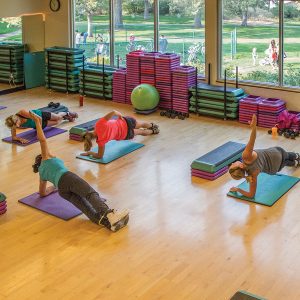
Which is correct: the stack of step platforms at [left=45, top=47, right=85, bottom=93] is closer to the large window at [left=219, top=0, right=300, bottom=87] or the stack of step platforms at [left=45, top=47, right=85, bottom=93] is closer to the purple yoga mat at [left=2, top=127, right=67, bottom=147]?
the purple yoga mat at [left=2, top=127, right=67, bottom=147]

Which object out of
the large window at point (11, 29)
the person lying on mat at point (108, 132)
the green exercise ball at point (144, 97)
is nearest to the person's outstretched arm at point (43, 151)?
the person lying on mat at point (108, 132)

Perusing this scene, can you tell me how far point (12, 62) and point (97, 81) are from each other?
7.55 ft

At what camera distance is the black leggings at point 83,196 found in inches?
223

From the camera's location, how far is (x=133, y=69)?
10797mm

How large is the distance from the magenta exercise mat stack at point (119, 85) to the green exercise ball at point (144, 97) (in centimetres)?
89

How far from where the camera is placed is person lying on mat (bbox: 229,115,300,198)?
6125mm

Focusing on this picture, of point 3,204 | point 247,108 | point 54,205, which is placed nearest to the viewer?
point 3,204

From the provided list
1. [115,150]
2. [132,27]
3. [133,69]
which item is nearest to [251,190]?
[115,150]

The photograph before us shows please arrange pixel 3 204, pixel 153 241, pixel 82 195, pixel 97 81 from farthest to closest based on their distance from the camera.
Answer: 1. pixel 97 81
2. pixel 3 204
3. pixel 82 195
4. pixel 153 241

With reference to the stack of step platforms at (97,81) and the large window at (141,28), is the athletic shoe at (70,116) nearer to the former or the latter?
the stack of step platforms at (97,81)

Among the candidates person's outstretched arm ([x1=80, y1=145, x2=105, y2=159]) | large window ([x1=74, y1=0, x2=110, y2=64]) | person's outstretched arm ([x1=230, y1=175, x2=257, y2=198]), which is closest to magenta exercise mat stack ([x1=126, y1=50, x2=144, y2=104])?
large window ([x1=74, y1=0, x2=110, y2=64])

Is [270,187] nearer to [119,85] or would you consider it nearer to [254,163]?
[254,163]

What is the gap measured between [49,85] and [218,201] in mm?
6989

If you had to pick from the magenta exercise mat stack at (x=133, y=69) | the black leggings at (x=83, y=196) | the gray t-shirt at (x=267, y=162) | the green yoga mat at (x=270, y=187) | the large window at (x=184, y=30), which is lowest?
the green yoga mat at (x=270, y=187)
